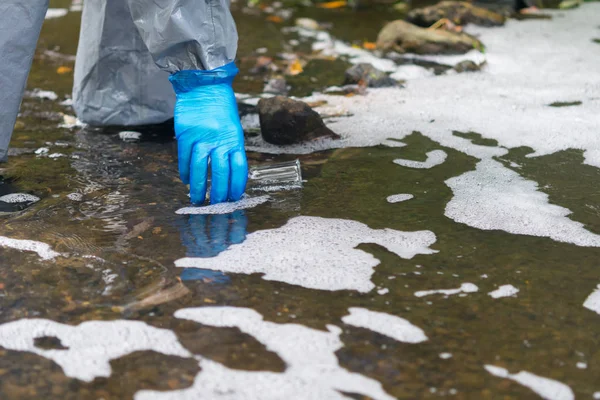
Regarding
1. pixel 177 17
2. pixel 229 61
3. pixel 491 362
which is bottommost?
pixel 491 362

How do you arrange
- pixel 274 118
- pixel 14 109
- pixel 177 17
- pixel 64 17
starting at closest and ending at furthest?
pixel 177 17
pixel 14 109
pixel 274 118
pixel 64 17

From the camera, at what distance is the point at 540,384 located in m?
1.45

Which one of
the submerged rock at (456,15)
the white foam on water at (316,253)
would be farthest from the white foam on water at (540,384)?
the submerged rock at (456,15)

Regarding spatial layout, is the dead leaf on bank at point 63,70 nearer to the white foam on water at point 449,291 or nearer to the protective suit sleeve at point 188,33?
the protective suit sleeve at point 188,33

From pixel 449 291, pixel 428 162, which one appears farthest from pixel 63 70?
pixel 449 291

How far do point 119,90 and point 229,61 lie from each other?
1.01 m

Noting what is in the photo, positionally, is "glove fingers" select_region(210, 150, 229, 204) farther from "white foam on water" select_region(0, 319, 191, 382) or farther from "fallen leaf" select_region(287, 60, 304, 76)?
"fallen leaf" select_region(287, 60, 304, 76)

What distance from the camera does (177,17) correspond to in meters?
2.29

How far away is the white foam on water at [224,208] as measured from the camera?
2.29m

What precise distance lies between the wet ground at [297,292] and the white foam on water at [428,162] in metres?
0.02

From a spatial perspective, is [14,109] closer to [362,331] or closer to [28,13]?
[28,13]

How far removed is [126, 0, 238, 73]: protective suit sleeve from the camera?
230 centimetres

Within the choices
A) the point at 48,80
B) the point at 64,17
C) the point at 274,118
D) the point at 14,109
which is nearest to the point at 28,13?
the point at 14,109

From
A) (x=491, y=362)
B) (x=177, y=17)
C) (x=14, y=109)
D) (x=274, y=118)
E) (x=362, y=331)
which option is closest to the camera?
(x=491, y=362)
